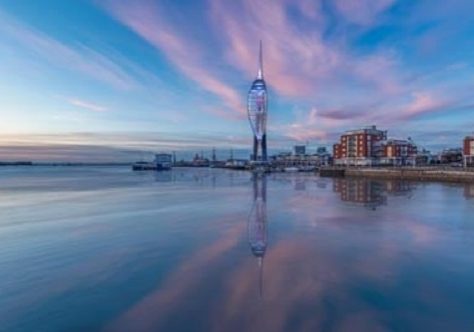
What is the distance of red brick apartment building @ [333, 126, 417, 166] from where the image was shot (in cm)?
10062

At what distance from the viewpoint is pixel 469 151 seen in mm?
78125

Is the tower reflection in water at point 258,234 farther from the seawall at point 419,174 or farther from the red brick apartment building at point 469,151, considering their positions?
the red brick apartment building at point 469,151

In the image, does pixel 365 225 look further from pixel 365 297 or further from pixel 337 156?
pixel 337 156

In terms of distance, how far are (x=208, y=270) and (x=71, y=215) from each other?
13564mm

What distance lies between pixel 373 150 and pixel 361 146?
131 inches

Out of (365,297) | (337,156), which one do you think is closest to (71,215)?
(365,297)

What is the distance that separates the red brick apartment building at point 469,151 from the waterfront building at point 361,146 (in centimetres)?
2420

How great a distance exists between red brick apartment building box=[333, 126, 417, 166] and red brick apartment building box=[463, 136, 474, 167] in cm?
1981

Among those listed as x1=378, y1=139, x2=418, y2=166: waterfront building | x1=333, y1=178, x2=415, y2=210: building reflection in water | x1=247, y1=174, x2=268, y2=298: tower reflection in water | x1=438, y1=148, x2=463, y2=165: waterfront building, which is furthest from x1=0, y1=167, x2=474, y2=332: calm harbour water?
x1=438, y1=148, x2=463, y2=165: waterfront building

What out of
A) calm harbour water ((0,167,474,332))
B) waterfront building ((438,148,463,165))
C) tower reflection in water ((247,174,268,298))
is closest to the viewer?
calm harbour water ((0,167,474,332))

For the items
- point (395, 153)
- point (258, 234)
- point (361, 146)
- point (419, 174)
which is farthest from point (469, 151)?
point (258, 234)

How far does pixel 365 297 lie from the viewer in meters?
7.67

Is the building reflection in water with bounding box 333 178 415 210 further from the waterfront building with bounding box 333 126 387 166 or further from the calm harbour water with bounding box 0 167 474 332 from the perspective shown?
the waterfront building with bounding box 333 126 387 166

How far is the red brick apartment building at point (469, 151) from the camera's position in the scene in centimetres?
7762
